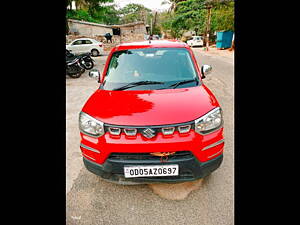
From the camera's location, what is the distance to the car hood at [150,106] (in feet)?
5.80

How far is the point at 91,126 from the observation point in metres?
1.88

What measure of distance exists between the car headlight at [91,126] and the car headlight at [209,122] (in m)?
0.95

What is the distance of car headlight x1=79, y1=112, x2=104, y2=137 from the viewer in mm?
1829

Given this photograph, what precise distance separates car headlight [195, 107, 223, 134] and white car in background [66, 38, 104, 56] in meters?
15.1

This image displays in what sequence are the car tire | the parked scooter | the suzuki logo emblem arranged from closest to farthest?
the suzuki logo emblem < the parked scooter < the car tire

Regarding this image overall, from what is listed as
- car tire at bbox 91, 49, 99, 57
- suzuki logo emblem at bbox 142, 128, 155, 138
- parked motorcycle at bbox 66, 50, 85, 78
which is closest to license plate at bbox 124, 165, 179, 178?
suzuki logo emblem at bbox 142, 128, 155, 138

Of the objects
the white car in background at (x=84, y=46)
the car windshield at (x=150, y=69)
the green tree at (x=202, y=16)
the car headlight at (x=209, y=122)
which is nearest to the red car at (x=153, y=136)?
the car headlight at (x=209, y=122)

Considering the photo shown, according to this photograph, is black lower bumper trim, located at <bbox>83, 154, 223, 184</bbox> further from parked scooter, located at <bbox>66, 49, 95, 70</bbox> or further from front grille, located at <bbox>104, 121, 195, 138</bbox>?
parked scooter, located at <bbox>66, 49, 95, 70</bbox>

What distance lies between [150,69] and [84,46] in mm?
14584

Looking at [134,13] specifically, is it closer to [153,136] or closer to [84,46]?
[84,46]

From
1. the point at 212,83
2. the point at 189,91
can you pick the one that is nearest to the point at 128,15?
the point at 212,83

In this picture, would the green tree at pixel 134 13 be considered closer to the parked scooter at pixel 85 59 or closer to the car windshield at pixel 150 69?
the parked scooter at pixel 85 59

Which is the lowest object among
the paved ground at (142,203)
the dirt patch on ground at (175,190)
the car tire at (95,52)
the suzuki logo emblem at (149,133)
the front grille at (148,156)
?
the paved ground at (142,203)
